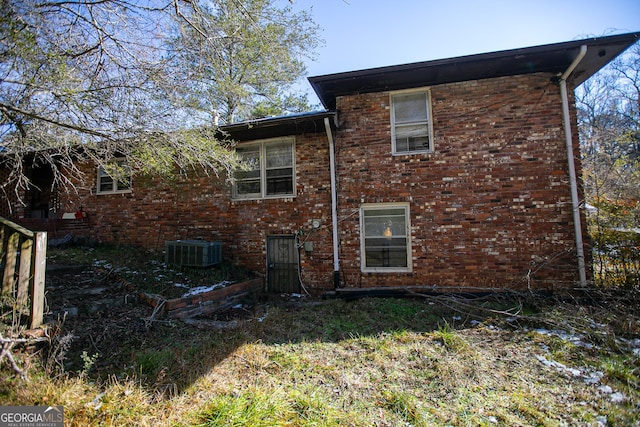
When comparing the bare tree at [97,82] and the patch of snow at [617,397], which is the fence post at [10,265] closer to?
the bare tree at [97,82]

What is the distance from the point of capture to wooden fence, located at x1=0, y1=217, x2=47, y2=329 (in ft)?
10.3

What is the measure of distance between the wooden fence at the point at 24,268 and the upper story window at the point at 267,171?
4.65m

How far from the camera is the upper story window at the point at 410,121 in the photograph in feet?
22.2

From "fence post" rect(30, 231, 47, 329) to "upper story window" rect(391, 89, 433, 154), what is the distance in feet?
20.8

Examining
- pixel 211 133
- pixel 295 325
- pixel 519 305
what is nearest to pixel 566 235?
pixel 519 305

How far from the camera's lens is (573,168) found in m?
5.90

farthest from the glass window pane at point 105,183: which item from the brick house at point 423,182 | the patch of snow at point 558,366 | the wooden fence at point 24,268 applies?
the patch of snow at point 558,366

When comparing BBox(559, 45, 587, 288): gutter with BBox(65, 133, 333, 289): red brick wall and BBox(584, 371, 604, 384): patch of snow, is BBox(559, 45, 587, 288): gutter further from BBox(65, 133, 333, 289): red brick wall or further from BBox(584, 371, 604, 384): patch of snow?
BBox(65, 133, 333, 289): red brick wall

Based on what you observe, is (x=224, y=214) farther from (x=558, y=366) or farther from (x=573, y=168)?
(x=573, y=168)

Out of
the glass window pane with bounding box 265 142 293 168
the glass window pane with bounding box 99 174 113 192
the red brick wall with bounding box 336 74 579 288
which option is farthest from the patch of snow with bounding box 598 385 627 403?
the glass window pane with bounding box 99 174 113 192

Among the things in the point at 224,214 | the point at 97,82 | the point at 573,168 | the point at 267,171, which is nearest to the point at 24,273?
the point at 97,82

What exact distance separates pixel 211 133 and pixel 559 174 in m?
7.07

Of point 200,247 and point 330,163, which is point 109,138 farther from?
point 330,163

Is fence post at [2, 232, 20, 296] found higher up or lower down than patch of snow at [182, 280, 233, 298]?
higher up
